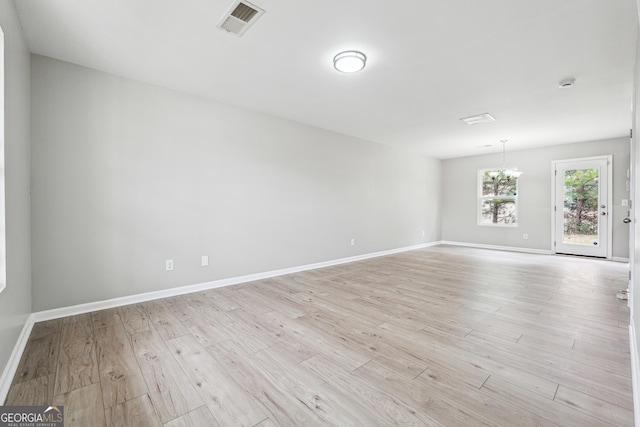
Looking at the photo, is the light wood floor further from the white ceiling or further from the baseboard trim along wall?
the white ceiling

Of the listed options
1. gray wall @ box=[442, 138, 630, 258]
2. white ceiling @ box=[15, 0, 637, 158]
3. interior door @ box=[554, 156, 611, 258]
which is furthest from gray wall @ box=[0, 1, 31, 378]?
interior door @ box=[554, 156, 611, 258]

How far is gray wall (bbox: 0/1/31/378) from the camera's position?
175 centimetres

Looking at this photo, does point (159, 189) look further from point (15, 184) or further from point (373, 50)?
point (373, 50)

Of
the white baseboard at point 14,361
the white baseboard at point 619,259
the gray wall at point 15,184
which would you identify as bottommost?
the white baseboard at point 14,361

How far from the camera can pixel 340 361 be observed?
6.11 ft

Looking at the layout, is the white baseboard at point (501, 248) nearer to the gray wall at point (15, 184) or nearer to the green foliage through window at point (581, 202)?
the green foliage through window at point (581, 202)

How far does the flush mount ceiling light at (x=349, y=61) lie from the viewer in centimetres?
255

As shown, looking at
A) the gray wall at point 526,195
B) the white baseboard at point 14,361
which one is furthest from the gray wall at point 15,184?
the gray wall at point 526,195

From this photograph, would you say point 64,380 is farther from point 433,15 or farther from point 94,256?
point 433,15

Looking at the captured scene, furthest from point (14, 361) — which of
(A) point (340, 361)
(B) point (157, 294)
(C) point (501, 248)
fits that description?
(C) point (501, 248)

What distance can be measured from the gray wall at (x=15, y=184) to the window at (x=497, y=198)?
26.6 ft

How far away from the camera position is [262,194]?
410cm

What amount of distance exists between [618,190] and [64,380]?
28.4ft

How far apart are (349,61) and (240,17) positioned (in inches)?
40.4
